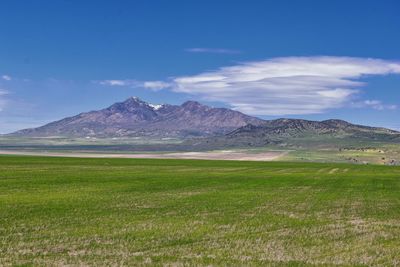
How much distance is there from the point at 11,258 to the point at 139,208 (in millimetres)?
19060

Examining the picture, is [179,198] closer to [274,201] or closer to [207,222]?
[274,201]

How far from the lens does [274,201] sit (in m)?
49.6

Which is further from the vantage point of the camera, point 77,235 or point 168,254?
point 77,235

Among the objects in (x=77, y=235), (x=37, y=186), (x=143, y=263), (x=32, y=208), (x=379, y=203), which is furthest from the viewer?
(x=37, y=186)

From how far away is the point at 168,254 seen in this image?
24656 mm

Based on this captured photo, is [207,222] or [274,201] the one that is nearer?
[207,222]

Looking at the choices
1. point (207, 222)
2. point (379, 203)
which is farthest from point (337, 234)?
point (379, 203)

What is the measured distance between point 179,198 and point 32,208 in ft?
50.4

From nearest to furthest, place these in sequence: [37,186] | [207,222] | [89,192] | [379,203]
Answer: [207,222], [379,203], [89,192], [37,186]

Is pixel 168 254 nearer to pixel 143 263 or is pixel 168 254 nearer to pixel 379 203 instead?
pixel 143 263

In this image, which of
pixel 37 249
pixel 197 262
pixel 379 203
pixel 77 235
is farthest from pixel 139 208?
pixel 379 203

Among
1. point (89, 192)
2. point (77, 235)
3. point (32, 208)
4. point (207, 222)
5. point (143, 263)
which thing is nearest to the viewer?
point (143, 263)

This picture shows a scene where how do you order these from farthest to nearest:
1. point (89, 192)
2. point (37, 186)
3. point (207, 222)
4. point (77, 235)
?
point (37, 186), point (89, 192), point (207, 222), point (77, 235)

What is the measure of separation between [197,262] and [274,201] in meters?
27.6
